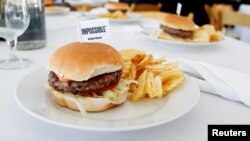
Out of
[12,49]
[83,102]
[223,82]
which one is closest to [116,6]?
[12,49]

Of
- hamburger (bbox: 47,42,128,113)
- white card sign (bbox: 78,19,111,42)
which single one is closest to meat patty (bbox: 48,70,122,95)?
hamburger (bbox: 47,42,128,113)

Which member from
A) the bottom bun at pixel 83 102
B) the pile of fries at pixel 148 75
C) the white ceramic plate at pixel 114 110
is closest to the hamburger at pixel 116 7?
the pile of fries at pixel 148 75

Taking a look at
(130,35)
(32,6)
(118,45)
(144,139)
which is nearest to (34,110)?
(144,139)

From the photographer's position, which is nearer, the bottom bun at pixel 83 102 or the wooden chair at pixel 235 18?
the bottom bun at pixel 83 102

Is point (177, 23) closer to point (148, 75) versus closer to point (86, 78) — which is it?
point (148, 75)

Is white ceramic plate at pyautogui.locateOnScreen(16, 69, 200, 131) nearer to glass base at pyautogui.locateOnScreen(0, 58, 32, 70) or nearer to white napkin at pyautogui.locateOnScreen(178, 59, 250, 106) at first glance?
white napkin at pyautogui.locateOnScreen(178, 59, 250, 106)

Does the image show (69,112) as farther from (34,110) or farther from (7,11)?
(7,11)

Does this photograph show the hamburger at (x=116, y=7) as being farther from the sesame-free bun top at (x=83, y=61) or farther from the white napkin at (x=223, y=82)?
the sesame-free bun top at (x=83, y=61)
